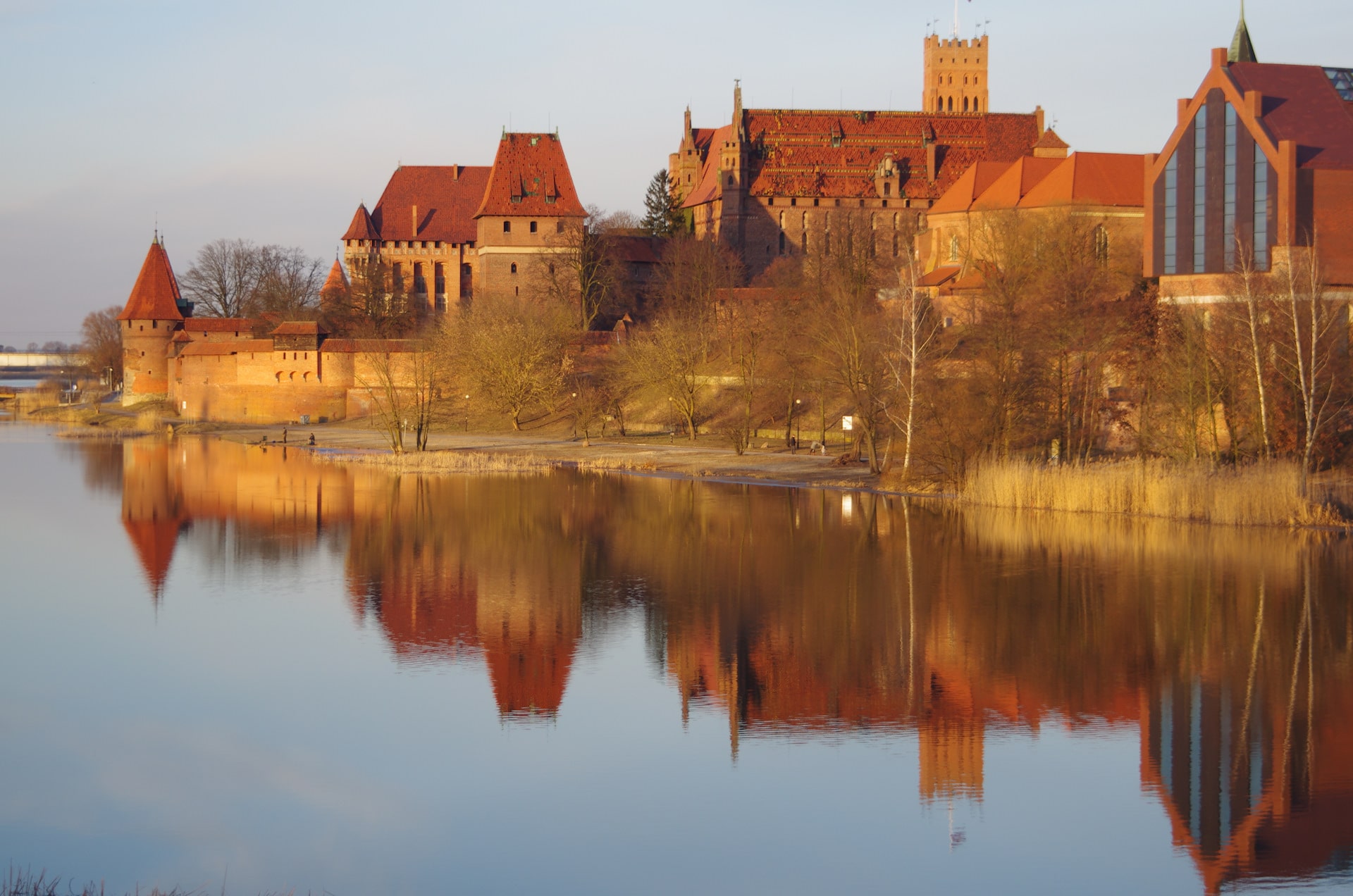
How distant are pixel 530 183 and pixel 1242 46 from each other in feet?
93.8

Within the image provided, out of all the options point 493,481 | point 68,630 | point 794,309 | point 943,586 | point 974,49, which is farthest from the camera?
point 974,49

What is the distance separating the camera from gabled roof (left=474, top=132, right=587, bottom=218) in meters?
59.9

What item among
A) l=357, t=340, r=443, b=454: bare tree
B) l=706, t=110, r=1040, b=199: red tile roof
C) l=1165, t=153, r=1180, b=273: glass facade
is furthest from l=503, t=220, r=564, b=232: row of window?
l=1165, t=153, r=1180, b=273: glass facade

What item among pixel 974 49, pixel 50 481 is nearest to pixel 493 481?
pixel 50 481

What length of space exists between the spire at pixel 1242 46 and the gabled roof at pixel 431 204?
3571 cm

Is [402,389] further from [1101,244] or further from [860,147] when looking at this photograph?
[860,147]

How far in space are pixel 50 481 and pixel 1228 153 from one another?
92.4 ft

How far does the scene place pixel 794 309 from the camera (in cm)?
4072

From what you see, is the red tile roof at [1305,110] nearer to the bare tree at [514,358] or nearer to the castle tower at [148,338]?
the bare tree at [514,358]

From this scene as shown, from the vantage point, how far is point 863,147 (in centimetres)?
6412

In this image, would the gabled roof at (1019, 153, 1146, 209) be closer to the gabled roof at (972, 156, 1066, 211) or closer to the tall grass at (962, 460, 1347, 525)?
the gabled roof at (972, 156, 1066, 211)

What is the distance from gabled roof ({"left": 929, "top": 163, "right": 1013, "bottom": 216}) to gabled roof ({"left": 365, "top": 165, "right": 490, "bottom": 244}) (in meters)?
26.1

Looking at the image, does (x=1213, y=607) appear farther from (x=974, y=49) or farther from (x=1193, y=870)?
(x=974, y=49)

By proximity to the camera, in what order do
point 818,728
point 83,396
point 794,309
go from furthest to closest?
point 83,396 → point 794,309 → point 818,728
